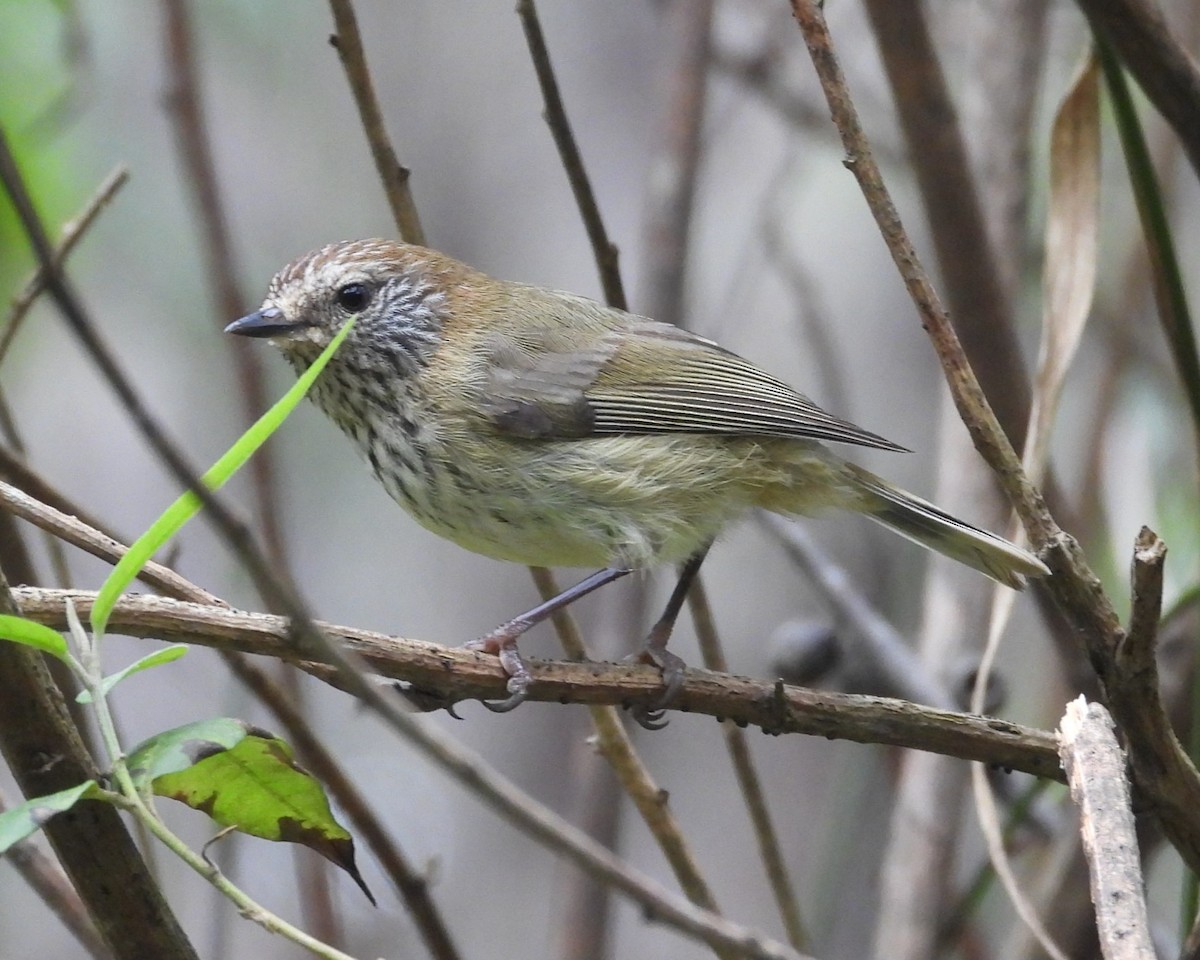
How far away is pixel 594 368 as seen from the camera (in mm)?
3145

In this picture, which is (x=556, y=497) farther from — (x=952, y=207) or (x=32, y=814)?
(x=32, y=814)

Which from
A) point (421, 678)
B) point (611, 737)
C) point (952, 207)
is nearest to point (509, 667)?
point (421, 678)

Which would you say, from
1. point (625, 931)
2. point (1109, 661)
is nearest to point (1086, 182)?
point (1109, 661)

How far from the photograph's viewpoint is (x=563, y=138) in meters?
2.32

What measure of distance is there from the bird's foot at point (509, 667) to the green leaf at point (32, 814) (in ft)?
2.43

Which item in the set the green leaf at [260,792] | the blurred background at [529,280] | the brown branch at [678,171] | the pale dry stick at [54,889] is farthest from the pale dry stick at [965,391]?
the blurred background at [529,280]

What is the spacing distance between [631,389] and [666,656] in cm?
83

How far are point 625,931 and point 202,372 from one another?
3179 mm

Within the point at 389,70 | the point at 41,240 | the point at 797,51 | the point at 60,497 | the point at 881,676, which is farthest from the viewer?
the point at 389,70

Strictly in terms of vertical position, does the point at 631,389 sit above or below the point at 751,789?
above

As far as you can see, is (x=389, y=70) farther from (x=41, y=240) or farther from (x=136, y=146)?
(x=41, y=240)

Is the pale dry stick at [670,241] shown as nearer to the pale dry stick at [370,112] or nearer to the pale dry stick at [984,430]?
the pale dry stick at [370,112]

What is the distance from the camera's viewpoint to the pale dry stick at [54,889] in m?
1.99

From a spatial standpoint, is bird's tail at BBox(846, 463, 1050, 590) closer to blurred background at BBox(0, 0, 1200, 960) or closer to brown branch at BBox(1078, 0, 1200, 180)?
brown branch at BBox(1078, 0, 1200, 180)
